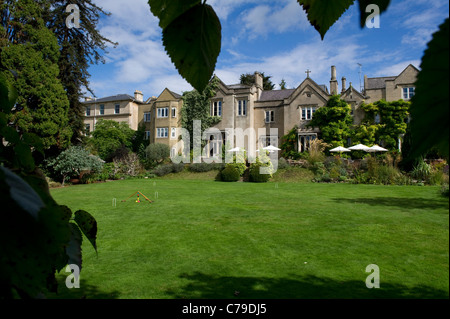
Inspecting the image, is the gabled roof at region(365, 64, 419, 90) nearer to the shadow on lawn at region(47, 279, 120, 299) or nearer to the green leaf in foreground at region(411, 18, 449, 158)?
the shadow on lawn at region(47, 279, 120, 299)

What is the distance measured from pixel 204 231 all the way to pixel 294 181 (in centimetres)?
1594

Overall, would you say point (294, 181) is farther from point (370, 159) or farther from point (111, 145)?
point (111, 145)

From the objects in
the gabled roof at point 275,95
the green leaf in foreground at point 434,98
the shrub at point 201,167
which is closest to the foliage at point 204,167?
the shrub at point 201,167

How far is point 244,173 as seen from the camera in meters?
26.2

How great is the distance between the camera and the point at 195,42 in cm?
59

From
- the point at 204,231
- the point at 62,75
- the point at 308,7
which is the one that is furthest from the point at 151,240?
the point at 62,75

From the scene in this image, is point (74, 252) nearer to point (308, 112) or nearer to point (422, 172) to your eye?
point (422, 172)

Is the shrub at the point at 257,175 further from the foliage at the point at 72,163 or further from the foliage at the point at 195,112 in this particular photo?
the foliage at the point at 72,163

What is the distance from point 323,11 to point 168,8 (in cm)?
31

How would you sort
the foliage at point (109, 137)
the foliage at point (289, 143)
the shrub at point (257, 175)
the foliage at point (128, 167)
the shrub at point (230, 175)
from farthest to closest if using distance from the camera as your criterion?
1. the foliage at point (109, 137)
2. the foliage at point (289, 143)
3. the foliage at point (128, 167)
4. the shrub at point (230, 175)
5. the shrub at point (257, 175)

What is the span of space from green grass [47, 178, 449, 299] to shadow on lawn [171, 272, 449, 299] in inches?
0.6

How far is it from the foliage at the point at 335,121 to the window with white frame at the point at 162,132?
1844 centimetres

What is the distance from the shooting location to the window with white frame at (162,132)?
1451 inches

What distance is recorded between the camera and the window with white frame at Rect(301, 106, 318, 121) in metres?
31.7
